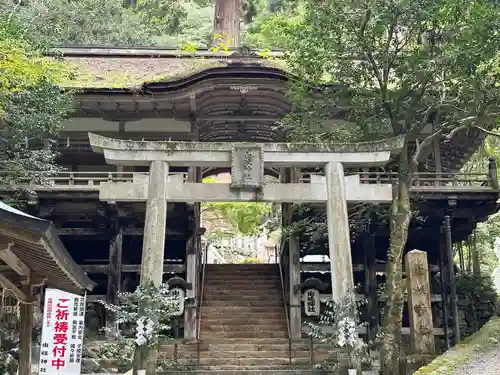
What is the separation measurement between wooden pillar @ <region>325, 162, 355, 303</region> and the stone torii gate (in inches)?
0.6

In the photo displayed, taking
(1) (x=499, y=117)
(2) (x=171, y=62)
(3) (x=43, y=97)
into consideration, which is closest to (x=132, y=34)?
(2) (x=171, y=62)

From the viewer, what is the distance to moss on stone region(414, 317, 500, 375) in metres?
8.67

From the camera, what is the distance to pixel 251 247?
2758 centimetres

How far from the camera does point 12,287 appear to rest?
26.5ft

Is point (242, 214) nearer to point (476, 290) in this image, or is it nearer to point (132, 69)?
point (132, 69)

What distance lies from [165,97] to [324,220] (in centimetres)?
446

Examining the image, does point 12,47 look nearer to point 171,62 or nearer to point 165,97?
point 165,97

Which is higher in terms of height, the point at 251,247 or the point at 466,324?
the point at 251,247

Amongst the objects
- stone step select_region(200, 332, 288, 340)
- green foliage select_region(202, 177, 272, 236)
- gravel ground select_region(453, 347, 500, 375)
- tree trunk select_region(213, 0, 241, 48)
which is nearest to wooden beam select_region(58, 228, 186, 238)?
stone step select_region(200, 332, 288, 340)

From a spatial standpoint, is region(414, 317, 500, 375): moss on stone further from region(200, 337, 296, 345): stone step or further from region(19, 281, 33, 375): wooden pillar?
region(19, 281, 33, 375): wooden pillar

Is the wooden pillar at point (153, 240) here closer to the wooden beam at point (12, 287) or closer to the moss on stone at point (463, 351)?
the wooden beam at point (12, 287)

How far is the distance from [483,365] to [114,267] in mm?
8447

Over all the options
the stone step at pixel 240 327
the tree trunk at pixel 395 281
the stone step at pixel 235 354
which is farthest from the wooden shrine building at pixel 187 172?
the tree trunk at pixel 395 281

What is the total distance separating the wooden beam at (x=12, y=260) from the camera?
20.7 feet
